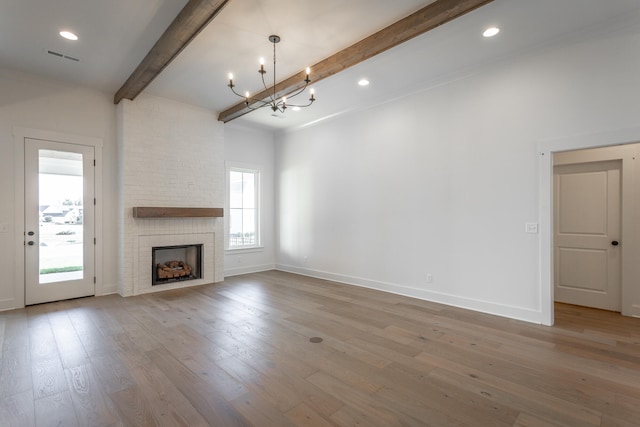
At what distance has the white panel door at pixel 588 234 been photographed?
161 inches

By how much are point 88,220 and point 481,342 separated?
577cm

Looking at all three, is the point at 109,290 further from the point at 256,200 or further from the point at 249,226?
A: the point at 256,200

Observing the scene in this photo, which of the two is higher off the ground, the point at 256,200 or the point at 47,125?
the point at 47,125

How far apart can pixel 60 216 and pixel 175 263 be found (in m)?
1.87

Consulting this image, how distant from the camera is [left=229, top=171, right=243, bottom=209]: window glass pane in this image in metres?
6.65

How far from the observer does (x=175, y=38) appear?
3.16 meters

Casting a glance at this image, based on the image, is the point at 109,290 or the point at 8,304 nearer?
the point at 8,304

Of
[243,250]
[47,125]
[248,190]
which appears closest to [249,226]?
[243,250]

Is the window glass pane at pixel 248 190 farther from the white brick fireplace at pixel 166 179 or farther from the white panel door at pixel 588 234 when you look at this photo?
the white panel door at pixel 588 234

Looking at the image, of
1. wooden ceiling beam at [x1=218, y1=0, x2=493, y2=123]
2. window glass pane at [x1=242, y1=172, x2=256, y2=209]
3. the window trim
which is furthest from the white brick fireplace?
wooden ceiling beam at [x1=218, y1=0, x2=493, y2=123]

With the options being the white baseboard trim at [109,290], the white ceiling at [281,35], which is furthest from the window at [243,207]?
the white ceiling at [281,35]

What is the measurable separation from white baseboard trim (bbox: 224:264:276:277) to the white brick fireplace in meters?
0.46

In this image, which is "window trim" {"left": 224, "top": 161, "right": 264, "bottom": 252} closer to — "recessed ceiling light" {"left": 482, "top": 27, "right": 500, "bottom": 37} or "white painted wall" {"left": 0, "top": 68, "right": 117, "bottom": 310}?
"white painted wall" {"left": 0, "top": 68, "right": 117, "bottom": 310}

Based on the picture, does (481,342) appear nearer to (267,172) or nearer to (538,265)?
(538,265)
